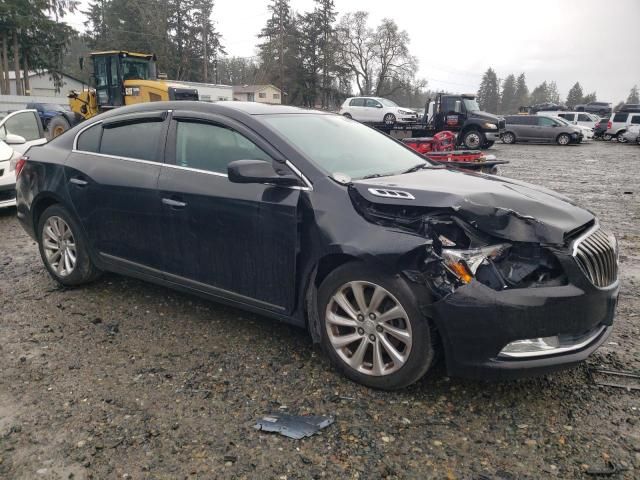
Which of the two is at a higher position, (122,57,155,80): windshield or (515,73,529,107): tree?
(515,73,529,107): tree

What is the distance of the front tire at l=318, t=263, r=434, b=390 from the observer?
2740 mm

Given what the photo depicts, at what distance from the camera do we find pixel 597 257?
110 inches

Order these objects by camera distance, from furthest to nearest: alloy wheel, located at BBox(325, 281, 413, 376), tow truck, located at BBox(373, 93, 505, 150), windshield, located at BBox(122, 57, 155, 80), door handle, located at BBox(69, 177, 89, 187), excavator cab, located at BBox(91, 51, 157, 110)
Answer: tow truck, located at BBox(373, 93, 505, 150) < windshield, located at BBox(122, 57, 155, 80) < excavator cab, located at BBox(91, 51, 157, 110) < door handle, located at BBox(69, 177, 89, 187) < alloy wheel, located at BBox(325, 281, 413, 376)

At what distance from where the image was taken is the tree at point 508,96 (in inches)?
4476

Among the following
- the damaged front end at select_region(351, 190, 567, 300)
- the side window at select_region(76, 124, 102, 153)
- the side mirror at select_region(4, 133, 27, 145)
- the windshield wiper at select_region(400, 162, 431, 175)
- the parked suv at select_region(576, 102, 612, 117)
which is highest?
the parked suv at select_region(576, 102, 612, 117)

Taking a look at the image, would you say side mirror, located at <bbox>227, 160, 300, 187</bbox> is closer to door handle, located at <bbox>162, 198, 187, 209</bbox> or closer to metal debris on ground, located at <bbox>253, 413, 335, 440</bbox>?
door handle, located at <bbox>162, 198, 187, 209</bbox>

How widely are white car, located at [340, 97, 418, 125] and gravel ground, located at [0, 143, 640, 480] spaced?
24.3 meters

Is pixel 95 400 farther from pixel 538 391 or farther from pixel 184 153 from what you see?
pixel 538 391

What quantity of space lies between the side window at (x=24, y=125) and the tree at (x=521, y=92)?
115895 millimetres

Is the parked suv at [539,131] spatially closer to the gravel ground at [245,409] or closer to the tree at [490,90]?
the gravel ground at [245,409]

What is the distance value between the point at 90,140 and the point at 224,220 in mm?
1827

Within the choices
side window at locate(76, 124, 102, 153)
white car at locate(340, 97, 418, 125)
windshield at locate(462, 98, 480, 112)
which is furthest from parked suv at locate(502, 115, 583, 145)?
side window at locate(76, 124, 102, 153)

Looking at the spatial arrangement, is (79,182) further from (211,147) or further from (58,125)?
(58,125)

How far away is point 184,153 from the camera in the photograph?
12.2 feet
